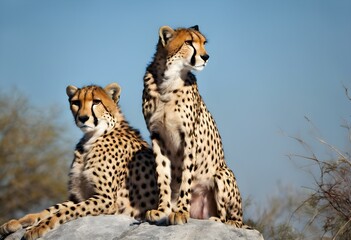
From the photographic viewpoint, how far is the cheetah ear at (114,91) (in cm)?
552

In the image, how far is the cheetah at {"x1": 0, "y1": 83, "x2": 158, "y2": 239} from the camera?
16.9 feet

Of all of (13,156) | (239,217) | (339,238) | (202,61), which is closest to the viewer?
(202,61)

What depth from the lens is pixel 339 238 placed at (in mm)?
6238

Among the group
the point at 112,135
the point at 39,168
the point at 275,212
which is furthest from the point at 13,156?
the point at 112,135

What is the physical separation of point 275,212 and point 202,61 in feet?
12.6

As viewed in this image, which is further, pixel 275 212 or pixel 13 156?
pixel 13 156

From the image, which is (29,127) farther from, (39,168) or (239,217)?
(239,217)

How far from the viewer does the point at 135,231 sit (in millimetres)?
4688

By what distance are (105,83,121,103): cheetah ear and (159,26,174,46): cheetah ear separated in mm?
528

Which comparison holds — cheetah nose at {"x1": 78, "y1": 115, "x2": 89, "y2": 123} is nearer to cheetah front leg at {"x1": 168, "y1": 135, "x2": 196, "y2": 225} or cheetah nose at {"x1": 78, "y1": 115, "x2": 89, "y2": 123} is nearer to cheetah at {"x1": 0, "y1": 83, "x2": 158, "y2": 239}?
cheetah at {"x1": 0, "y1": 83, "x2": 158, "y2": 239}

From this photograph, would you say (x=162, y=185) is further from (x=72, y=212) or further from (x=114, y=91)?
(x=114, y=91)

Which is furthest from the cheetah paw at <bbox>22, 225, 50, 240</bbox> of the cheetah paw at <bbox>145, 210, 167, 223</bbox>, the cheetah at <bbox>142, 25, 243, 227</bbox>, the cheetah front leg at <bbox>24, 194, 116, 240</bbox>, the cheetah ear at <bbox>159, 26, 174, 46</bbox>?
the cheetah ear at <bbox>159, 26, 174, 46</bbox>

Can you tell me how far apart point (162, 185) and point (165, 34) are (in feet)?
3.71

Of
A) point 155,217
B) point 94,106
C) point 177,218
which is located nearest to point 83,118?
point 94,106
